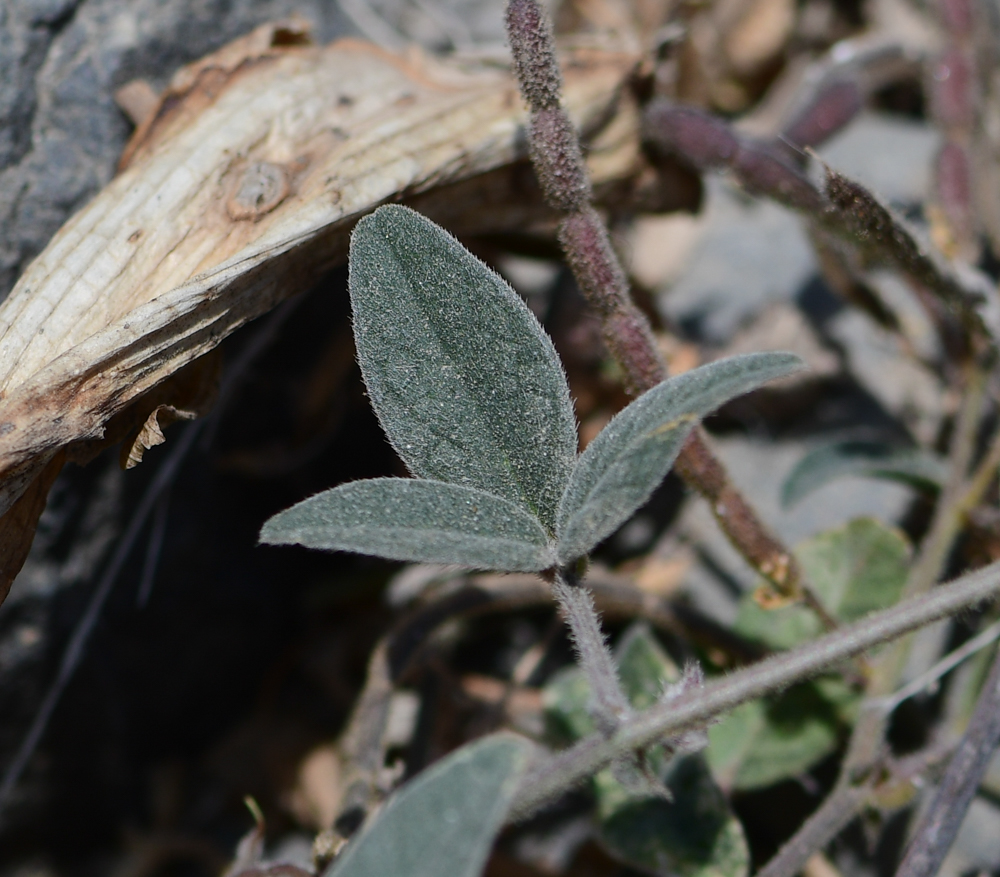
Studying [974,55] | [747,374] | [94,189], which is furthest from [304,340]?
[974,55]

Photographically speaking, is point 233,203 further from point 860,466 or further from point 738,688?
point 860,466

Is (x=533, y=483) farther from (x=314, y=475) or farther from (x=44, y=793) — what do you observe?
(x=44, y=793)

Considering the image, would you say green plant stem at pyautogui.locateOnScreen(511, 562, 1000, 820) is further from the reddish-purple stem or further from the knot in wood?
the knot in wood

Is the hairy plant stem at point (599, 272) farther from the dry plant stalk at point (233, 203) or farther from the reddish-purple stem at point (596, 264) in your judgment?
the dry plant stalk at point (233, 203)

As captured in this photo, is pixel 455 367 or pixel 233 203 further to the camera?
pixel 233 203

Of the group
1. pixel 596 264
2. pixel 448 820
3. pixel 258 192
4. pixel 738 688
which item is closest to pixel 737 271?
pixel 596 264

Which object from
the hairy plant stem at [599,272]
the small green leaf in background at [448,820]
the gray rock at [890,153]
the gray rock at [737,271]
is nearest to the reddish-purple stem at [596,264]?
the hairy plant stem at [599,272]
